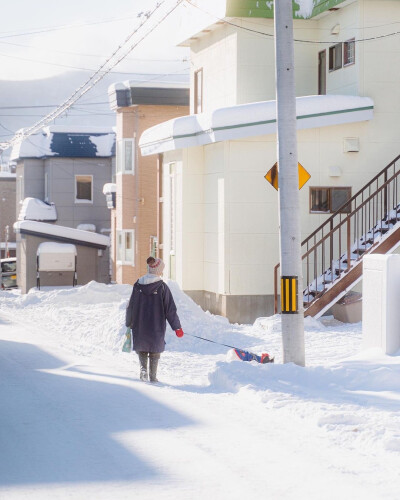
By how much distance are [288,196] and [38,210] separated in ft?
131

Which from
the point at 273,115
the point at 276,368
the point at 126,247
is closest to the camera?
the point at 276,368

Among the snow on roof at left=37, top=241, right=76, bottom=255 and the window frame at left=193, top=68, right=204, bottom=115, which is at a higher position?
the window frame at left=193, top=68, right=204, bottom=115

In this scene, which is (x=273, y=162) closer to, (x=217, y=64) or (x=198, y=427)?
(x=217, y=64)

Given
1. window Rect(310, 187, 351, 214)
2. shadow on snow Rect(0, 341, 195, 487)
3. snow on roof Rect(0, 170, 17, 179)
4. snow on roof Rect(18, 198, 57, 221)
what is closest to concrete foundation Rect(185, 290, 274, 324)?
window Rect(310, 187, 351, 214)

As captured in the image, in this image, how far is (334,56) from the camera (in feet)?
83.6

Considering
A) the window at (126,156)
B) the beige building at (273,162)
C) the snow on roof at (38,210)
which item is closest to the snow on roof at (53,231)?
the window at (126,156)

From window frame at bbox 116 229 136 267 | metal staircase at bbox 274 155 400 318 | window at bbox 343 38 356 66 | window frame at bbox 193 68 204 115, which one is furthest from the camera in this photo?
window frame at bbox 116 229 136 267

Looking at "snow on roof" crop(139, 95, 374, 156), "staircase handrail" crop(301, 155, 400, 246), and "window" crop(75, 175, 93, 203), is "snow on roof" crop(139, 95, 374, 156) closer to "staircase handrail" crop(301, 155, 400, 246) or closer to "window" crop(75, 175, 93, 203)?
"staircase handrail" crop(301, 155, 400, 246)

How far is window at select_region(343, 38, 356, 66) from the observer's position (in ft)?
80.8

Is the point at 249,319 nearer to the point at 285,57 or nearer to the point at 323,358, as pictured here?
the point at 323,358

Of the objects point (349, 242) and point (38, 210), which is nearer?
point (349, 242)

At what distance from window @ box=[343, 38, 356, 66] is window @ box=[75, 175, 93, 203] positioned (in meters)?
29.9

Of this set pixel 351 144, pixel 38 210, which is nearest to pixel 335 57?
pixel 351 144

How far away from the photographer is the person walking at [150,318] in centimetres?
1334
